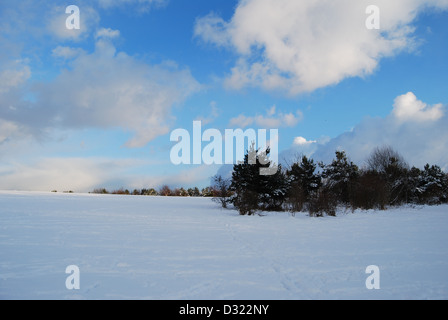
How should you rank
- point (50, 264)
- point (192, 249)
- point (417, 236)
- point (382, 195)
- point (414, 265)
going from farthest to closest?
point (382, 195), point (417, 236), point (192, 249), point (414, 265), point (50, 264)

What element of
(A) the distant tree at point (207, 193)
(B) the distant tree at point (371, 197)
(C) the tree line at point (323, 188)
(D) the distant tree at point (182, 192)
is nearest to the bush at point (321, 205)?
(C) the tree line at point (323, 188)

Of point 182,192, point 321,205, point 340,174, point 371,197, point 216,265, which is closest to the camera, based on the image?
point 216,265

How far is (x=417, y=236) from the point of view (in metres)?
10.1

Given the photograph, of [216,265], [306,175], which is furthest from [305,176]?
[216,265]

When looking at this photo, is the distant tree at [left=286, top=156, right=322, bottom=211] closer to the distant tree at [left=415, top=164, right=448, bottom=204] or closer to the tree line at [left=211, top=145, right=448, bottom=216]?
the tree line at [left=211, top=145, right=448, bottom=216]

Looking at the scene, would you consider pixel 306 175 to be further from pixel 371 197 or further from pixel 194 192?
pixel 194 192

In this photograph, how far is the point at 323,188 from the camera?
2473 cm

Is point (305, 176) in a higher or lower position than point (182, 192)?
higher

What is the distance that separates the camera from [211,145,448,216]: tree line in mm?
19516

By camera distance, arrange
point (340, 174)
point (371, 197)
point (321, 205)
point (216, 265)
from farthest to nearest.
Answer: point (340, 174) < point (371, 197) < point (321, 205) < point (216, 265)

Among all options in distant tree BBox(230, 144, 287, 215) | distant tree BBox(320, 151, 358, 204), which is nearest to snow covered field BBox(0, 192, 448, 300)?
distant tree BBox(230, 144, 287, 215)
